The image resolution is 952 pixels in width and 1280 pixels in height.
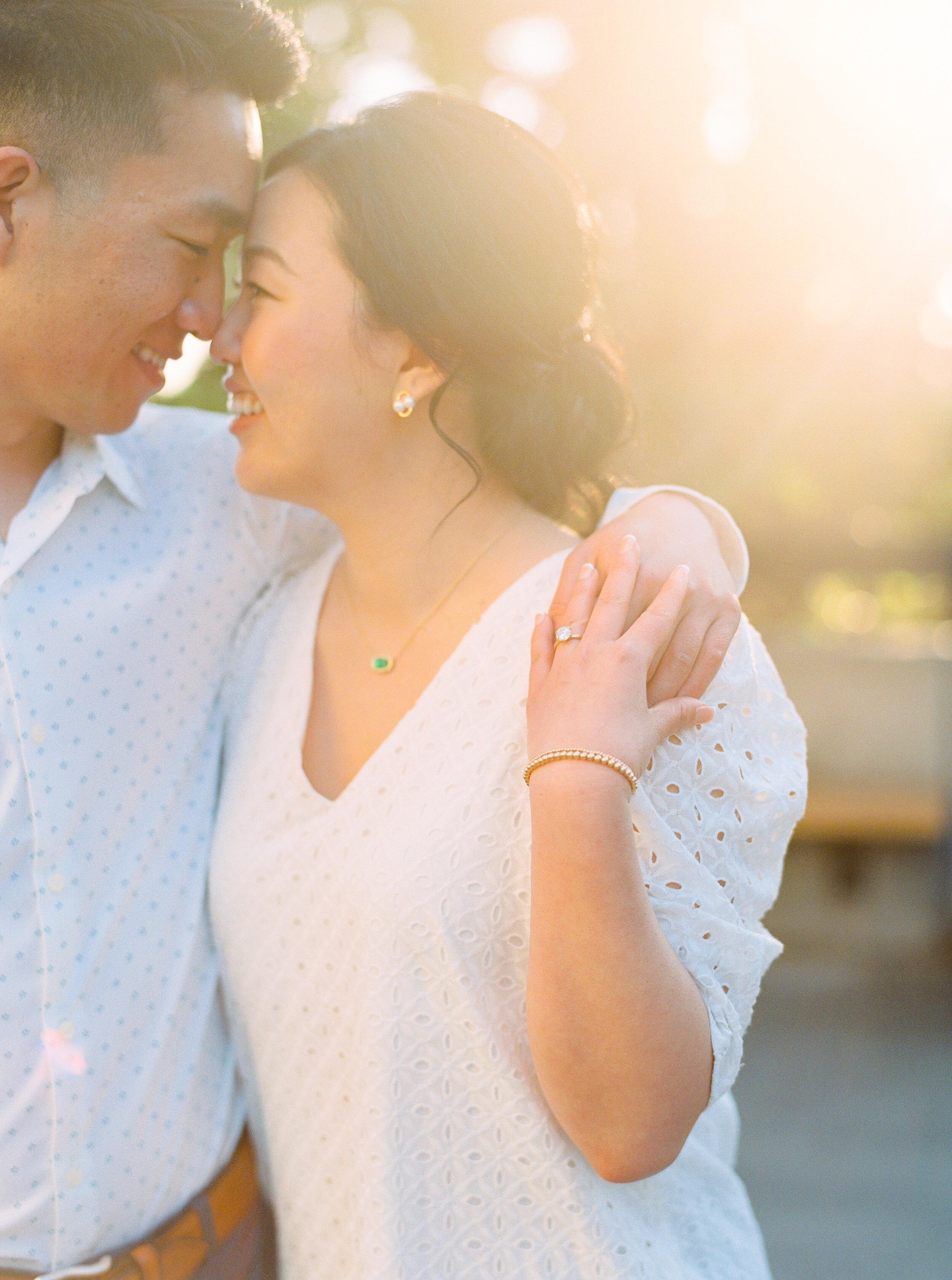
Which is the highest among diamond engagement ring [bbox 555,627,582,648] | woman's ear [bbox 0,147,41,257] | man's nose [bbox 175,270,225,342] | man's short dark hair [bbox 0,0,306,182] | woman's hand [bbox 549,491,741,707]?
man's short dark hair [bbox 0,0,306,182]

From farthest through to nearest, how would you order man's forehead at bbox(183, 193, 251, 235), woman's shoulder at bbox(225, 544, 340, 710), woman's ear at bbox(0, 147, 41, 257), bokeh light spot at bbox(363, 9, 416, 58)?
bokeh light spot at bbox(363, 9, 416, 58), woman's shoulder at bbox(225, 544, 340, 710), man's forehead at bbox(183, 193, 251, 235), woman's ear at bbox(0, 147, 41, 257)

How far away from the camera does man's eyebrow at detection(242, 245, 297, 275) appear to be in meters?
1.84

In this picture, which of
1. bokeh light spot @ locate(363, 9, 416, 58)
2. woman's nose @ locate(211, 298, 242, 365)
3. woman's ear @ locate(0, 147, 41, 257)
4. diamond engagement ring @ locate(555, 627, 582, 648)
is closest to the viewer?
diamond engagement ring @ locate(555, 627, 582, 648)

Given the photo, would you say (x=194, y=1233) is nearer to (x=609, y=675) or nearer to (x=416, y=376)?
(x=609, y=675)

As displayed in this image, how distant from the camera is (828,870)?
5438mm

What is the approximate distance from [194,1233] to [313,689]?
0.85 metres

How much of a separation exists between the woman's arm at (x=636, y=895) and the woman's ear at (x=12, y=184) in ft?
3.24

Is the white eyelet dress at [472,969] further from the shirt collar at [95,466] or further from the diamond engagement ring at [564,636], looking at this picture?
the shirt collar at [95,466]

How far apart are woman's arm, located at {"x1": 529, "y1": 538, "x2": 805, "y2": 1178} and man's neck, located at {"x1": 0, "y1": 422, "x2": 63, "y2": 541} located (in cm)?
88

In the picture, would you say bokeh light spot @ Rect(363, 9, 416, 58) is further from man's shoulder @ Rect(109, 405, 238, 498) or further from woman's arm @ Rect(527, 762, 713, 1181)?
woman's arm @ Rect(527, 762, 713, 1181)

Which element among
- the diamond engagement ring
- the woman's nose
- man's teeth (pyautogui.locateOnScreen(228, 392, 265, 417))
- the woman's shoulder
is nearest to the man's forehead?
the woman's nose

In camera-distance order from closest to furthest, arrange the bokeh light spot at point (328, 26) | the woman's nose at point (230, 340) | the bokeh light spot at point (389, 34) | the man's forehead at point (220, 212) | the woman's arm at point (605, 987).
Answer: the woman's arm at point (605, 987) → the man's forehead at point (220, 212) → the woman's nose at point (230, 340) → the bokeh light spot at point (328, 26) → the bokeh light spot at point (389, 34)

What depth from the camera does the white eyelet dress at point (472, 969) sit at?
4.98 feet

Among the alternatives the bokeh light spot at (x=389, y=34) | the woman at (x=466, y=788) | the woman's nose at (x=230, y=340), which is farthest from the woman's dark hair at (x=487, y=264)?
the bokeh light spot at (x=389, y=34)
